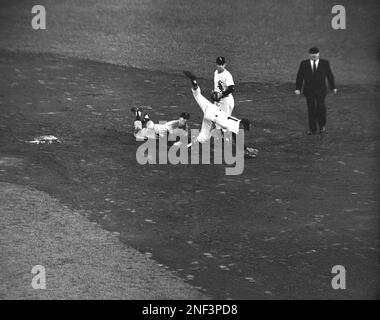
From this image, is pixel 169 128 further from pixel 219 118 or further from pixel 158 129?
pixel 219 118

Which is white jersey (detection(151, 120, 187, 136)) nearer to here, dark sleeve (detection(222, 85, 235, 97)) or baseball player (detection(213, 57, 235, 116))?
baseball player (detection(213, 57, 235, 116))

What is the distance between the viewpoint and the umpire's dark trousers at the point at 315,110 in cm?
2159

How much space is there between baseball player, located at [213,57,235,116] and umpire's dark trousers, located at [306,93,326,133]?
1889 mm

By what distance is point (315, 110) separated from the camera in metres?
21.7

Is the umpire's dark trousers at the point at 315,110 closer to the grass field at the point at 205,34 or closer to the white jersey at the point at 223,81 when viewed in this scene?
the white jersey at the point at 223,81

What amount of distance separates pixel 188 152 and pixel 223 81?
188cm

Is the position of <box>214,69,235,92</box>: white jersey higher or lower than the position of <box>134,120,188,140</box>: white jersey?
higher

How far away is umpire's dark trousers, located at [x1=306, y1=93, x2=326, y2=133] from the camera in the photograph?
21594mm

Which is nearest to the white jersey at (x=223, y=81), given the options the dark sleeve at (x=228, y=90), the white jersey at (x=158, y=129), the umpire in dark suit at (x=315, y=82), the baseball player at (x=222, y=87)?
the baseball player at (x=222, y=87)

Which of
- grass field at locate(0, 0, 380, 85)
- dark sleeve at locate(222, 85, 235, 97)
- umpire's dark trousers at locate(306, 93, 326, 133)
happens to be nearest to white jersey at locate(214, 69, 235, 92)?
dark sleeve at locate(222, 85, 235, 97)

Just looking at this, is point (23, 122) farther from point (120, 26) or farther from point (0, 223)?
point (120, 26)

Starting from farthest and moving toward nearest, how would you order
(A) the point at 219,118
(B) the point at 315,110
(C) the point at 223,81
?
(B) the point at 315,110 < (C) the point at 223,81 < (A) the point at 219,118

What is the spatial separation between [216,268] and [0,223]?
4119 millimetres

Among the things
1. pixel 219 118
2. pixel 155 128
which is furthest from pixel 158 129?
pixel 219 118
